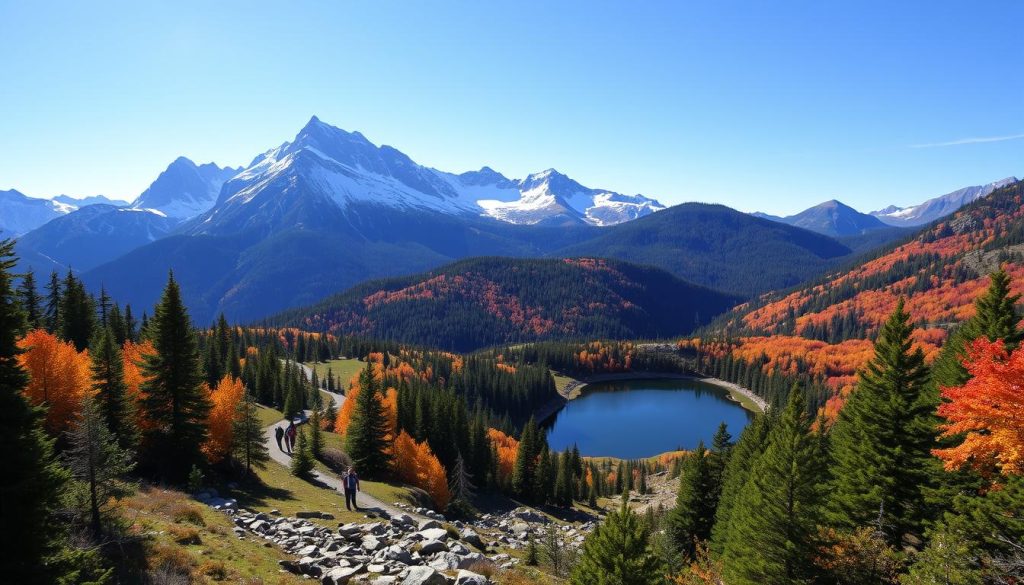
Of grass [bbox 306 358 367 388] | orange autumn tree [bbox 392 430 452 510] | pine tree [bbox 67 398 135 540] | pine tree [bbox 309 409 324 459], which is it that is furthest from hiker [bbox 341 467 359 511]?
grass [bbox 306 358 367 388]

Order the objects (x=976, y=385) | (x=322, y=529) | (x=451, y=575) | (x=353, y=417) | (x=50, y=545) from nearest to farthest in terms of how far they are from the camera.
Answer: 1. (x=50, y=545)
2. (x=976, y=385)
3. (x=451, y=575)
4. (x=322, y=529)
5. (x=353, y=417)

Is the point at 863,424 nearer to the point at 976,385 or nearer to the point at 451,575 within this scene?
the point at 976,385

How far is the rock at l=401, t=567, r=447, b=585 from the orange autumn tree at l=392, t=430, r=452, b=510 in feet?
121

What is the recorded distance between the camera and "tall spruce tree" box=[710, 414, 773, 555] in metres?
39.7

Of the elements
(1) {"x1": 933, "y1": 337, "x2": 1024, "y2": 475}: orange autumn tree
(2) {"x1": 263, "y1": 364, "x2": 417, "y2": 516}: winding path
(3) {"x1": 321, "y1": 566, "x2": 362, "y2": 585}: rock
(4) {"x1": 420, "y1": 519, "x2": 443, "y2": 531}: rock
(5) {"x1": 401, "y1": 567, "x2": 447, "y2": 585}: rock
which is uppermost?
(1) {"x1": 933, "y1": 337, "x2": 1024, "y2": 475}: orange autumn tree

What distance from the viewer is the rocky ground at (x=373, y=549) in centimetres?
2139

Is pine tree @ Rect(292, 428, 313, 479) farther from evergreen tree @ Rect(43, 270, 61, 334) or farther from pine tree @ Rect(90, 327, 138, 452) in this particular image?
evergreen tree @ Rect(43, 270, 61, 334)

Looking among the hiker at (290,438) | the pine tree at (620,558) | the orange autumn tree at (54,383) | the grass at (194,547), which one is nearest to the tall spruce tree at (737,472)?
the pine tree at (620,558)

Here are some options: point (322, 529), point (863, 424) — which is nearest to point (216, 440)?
point (322, 529)

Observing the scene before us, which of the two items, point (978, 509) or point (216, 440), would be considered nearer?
point (978, 509)

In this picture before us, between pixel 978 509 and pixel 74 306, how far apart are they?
9134 centimetres

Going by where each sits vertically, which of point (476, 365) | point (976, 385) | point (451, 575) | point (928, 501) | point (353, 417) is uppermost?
point (976, 385)

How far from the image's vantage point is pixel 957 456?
2053cm

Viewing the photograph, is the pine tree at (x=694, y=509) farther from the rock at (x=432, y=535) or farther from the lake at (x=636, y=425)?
the lake at (x=636, y=425)
